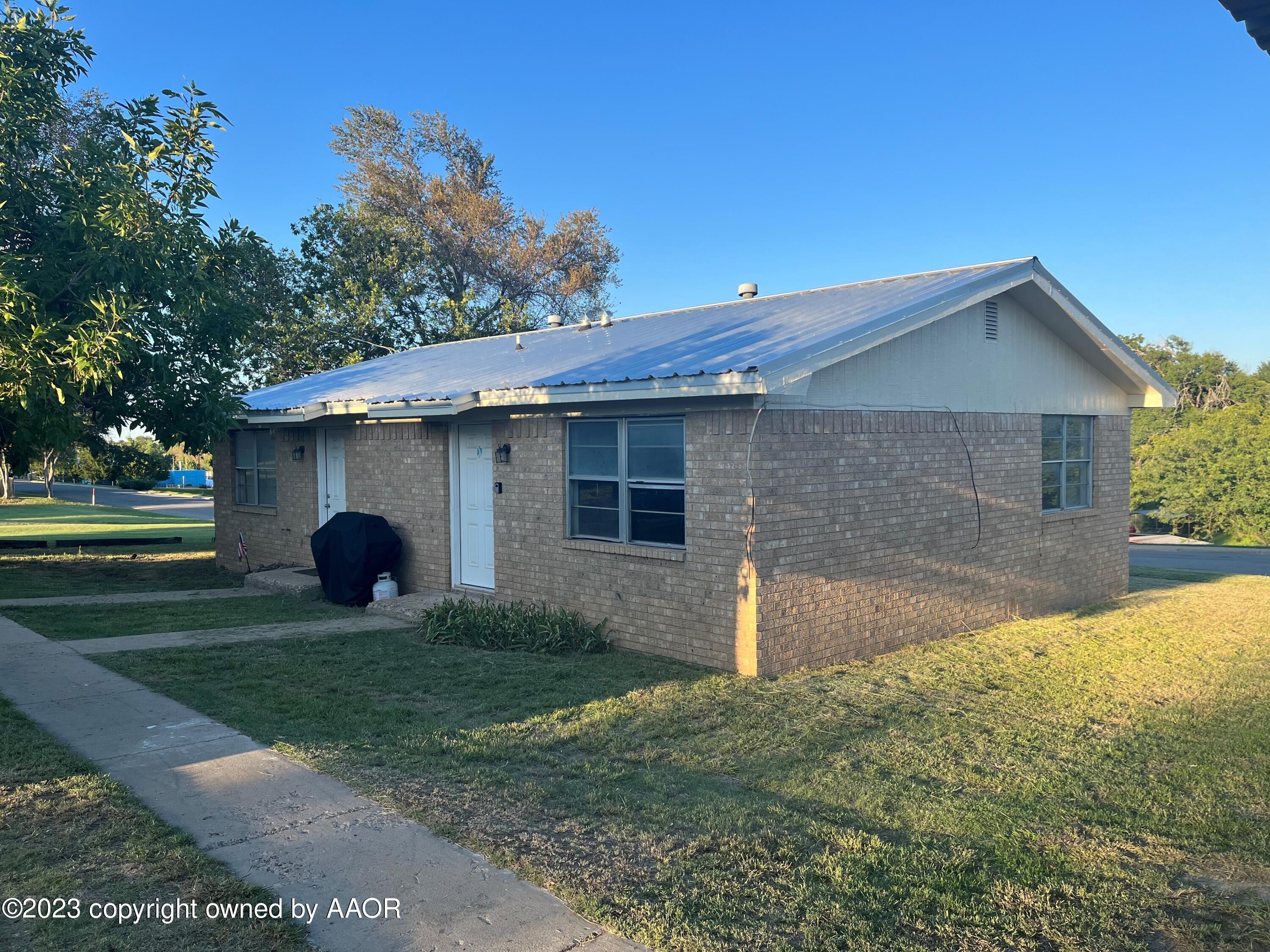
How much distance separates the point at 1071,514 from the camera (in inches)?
517

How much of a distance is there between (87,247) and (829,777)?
7718 millimetres

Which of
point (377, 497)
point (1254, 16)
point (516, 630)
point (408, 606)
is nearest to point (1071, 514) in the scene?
point (516, 630)

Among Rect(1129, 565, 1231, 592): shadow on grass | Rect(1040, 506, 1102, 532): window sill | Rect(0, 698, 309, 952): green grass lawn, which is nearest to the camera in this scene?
Rect(0, 698, 309, 952): green grass lawn

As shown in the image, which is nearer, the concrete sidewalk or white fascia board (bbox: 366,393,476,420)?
the concrete sidewalk

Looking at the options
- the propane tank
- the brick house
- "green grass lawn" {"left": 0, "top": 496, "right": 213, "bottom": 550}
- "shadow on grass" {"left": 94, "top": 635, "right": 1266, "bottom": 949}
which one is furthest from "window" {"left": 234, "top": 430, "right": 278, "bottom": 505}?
"shadow on grass" {"left": 94, "top": 635, "right": 1266, "bottom": 949}

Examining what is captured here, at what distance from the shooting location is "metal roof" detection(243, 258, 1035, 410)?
9258mm

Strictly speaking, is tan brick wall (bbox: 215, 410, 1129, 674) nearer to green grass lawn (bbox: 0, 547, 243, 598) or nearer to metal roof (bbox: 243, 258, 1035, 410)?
metal roof (bbox: 243, 258, 1035, 410)

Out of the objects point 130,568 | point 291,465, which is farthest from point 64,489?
point 291,465

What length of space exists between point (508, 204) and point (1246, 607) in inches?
1093

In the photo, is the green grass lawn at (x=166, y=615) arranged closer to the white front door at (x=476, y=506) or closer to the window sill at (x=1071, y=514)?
the white front door at (x=476, y=506)

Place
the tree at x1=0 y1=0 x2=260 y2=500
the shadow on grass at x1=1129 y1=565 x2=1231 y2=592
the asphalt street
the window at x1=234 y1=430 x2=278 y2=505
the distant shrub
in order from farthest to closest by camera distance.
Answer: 1. the asphalt street
2. the window at x1=234 y1=430 x2=278 y2=505
3. the shadow on grass at x1=1129 y1=565 x2=1231 y2=592
4. the distant shrub
5. the tree at x1=0 y1=0 x2=260 y2=500

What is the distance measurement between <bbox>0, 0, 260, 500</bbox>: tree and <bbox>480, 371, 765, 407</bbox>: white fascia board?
3.13 metres

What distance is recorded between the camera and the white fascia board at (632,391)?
26.4ft

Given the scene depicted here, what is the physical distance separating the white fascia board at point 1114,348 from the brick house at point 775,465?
38 mm
